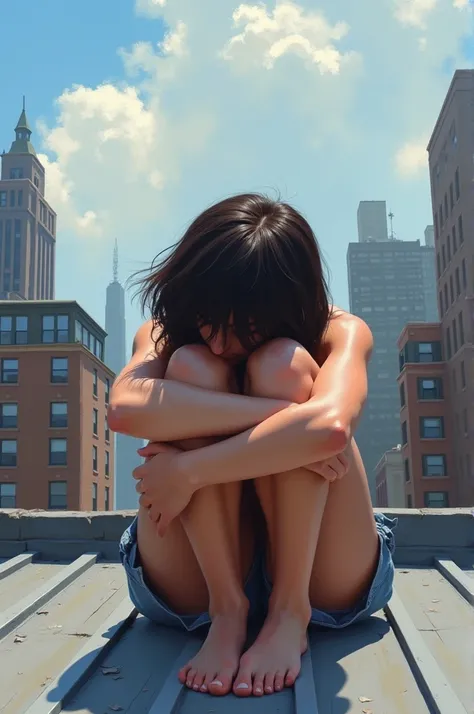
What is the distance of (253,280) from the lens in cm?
207

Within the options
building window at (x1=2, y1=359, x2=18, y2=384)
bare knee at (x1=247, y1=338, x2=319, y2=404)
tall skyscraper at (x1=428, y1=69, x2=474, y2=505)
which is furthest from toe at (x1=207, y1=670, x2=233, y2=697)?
building window at (x1=2, y1=359, x2=18, y2=384)

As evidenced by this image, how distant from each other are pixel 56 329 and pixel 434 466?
22384 mm

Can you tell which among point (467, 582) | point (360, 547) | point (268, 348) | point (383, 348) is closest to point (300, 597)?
point (360, 547)

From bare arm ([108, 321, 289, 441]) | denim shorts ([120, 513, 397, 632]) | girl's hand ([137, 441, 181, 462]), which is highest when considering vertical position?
bare arm ([108, 321, 289, 441])

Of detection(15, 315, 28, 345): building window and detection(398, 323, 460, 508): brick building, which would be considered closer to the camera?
detection(398, 323, 460, 508): brick building

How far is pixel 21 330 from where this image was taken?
1528 inches

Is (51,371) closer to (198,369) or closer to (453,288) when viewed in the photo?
(453,288)

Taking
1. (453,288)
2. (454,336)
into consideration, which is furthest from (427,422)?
(453,288)

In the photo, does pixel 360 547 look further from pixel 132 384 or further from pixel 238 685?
pixel 132 384

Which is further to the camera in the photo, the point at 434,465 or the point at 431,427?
the point at 431,427

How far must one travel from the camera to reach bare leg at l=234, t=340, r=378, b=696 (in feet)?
6.10

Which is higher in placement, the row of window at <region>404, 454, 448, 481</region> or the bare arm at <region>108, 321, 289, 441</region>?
the bare arm at <region>108, 321, 289, 441</region>

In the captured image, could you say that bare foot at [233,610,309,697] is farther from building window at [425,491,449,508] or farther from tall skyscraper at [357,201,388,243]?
tall skyscraper at [357,201,388,243]

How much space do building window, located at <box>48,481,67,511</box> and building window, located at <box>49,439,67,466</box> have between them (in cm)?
107
